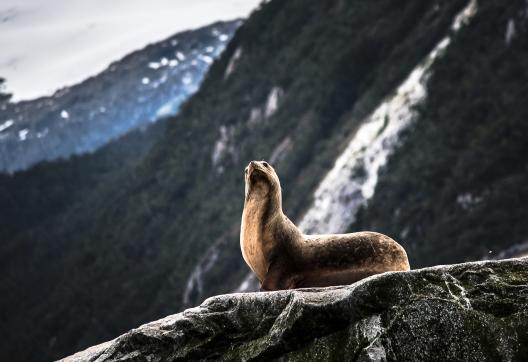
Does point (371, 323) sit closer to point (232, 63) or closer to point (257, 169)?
point (257, 169)

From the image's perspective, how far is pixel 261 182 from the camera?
38.1 ft

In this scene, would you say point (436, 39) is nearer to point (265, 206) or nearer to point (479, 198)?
point (479, 198)

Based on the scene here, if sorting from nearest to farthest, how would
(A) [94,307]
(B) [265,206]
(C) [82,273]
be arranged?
(B) [265,206] → (A) [94,307] → (C) [82,273]

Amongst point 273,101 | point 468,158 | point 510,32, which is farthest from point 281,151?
point 468,158

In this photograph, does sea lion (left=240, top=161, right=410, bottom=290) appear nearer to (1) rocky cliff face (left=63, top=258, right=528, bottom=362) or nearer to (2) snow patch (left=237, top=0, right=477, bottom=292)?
(1) rocky cliff face (left=63, top=258, right=528, bottom=362)

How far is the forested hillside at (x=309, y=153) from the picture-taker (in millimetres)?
88688

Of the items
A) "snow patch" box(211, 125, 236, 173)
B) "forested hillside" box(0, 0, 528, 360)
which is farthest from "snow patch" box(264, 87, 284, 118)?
"snow patch" box(211, 125, 236, 173)

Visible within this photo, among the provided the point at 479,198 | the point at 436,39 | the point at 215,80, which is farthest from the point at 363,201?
the point at 215,80

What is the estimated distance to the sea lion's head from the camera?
1148 cm

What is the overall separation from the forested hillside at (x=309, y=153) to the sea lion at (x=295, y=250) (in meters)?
63.9

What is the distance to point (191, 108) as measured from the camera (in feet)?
654

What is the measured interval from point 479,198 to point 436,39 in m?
37.8

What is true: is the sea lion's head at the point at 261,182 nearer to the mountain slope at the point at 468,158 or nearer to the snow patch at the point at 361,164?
the mountain slope at the point at 468,158

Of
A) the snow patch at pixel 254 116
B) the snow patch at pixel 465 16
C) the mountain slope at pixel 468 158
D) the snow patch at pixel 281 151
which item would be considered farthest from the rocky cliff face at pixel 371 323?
the snow patch at pixel 254 116
